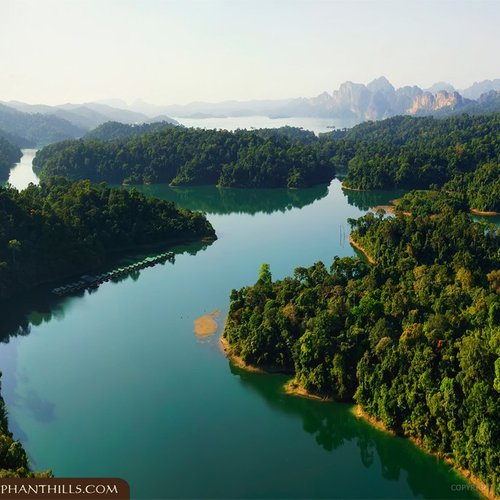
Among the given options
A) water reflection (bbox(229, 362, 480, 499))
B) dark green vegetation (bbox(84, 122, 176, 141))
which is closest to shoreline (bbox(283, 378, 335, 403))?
water reflection (bbox(229, 362, 480, 499))

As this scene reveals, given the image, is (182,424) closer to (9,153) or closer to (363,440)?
(363,440)

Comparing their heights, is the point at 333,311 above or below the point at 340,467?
above

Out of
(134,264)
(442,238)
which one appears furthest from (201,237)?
(442,238)

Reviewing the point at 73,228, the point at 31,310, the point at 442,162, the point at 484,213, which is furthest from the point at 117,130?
the point at 31,310

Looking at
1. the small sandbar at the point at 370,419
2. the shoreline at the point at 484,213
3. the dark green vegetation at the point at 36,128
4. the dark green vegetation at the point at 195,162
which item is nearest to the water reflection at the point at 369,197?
the dark green vegetation at the point at 195,162

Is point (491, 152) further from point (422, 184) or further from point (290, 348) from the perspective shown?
point (290, 348)
